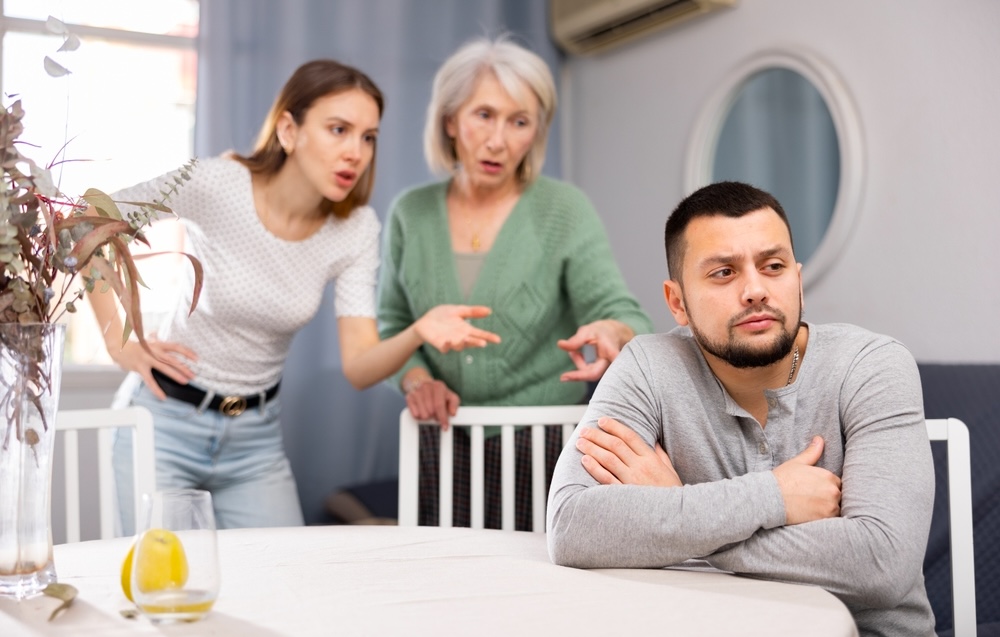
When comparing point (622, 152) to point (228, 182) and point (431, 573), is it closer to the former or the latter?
point (228, 182)

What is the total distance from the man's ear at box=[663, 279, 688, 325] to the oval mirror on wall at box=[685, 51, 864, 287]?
136 cm

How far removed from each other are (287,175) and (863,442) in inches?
51.7

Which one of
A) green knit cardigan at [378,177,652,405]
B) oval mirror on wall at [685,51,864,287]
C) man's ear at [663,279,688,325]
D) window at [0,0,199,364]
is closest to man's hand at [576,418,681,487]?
man's ear at [663,279,688,325]

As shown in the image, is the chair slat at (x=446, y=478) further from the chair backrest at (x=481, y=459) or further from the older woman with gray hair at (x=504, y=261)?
the older woman with gray hair at (x=504, y=261)

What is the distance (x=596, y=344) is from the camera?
193cm

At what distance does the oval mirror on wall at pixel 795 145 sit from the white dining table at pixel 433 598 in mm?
1827

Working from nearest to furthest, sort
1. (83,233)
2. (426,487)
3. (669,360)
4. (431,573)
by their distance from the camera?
(83,233), (431,573), (669,360), (426,487)

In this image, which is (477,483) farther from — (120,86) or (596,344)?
(120,86)

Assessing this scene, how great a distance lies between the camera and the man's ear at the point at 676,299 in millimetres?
1566

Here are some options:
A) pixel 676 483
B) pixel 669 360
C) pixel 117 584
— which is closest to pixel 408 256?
pixel 669 360

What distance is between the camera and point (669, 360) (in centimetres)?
151

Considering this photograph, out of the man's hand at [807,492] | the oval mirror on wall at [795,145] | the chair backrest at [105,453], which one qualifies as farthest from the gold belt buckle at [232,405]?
the oval mirror on wall at [795,145]

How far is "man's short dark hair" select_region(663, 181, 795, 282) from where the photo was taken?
1481 mm

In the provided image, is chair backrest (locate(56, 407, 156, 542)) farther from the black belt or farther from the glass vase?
the glass vase
